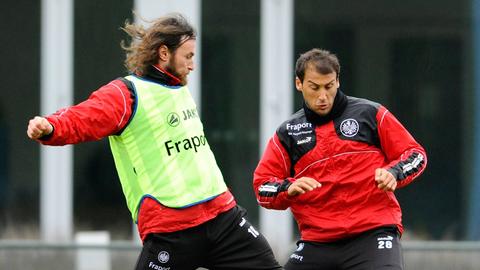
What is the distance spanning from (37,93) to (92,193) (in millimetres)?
1151

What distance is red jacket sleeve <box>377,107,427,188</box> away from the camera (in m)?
6.44

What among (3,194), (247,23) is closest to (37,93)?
(3,194)

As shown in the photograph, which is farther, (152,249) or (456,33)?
(456,33)

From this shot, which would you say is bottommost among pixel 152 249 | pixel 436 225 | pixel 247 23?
pixel 436 225

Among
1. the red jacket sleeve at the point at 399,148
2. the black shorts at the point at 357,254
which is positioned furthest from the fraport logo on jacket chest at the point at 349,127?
the black shorts at the point at 357,254

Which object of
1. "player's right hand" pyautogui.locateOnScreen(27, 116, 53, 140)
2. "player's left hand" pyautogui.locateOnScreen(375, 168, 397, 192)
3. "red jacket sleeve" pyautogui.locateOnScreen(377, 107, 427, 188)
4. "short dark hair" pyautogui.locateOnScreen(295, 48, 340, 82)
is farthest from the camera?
"short dark hair" pyautogui.locateOnScreen(295, 48, 340, 82)

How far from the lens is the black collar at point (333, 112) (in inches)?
260

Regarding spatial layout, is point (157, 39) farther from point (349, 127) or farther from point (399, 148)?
point (399, 148)

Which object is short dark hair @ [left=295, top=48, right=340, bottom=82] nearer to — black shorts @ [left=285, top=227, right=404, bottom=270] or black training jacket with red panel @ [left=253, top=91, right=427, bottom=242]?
black training jacket with red panel @ [left=253, top=91, right=427, bottom=242]

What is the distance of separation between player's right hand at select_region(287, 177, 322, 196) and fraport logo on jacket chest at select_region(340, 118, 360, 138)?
0.40m

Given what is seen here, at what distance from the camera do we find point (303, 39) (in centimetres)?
1245

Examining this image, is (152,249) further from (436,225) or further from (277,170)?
(436,225)

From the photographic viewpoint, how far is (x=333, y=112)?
21.7 ft

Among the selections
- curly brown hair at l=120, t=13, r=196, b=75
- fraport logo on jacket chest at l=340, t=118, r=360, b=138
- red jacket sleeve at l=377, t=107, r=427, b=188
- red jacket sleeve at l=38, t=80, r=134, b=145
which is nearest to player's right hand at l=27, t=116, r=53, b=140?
red jacket sleeve at l=38, t=80, r=134, b=145
